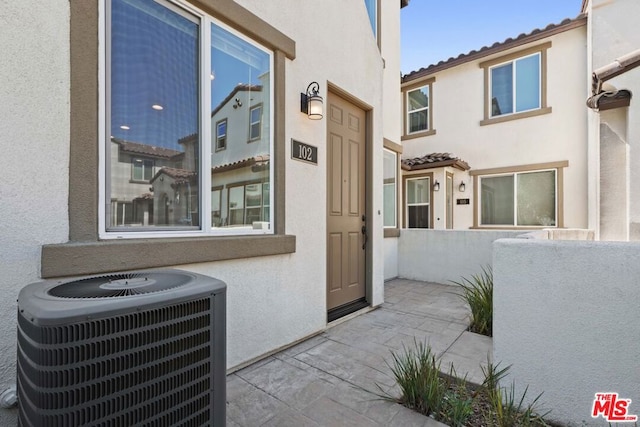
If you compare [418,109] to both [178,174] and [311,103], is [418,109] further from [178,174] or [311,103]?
[178,174]

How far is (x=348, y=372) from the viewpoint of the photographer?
105 inches

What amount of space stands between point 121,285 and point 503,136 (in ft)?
29.4

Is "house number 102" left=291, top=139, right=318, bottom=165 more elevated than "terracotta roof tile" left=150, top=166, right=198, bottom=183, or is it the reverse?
"house number 102" left=291, top=139, right=318, bottom=165

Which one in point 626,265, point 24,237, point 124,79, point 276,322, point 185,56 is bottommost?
point 276,322

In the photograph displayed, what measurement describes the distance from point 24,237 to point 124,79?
3.95 feet

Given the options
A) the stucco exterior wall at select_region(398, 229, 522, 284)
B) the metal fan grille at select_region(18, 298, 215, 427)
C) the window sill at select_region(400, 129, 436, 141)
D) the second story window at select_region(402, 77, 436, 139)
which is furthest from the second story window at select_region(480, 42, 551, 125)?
the metal fan grille at select_region(18, 298, 215, 427)

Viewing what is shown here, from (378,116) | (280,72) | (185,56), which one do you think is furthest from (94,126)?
(378,116)

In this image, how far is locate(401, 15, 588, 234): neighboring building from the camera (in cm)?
688

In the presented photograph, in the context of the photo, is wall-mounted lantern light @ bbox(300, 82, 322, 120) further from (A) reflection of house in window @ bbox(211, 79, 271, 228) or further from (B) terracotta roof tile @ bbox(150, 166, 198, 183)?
(B) terracotta roof tile @ bbox(150, 166, 198, 183)

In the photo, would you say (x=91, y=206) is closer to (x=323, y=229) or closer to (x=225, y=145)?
(x=225, y=145)

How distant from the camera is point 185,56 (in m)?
2.45

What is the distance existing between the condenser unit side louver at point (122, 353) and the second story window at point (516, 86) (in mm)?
8923

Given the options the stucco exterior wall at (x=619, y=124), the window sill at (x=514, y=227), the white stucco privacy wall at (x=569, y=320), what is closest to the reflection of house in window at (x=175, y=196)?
the white stucco privacy wall at (x=569, y=320)

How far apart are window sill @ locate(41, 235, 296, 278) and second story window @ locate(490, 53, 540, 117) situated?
7970 mm
